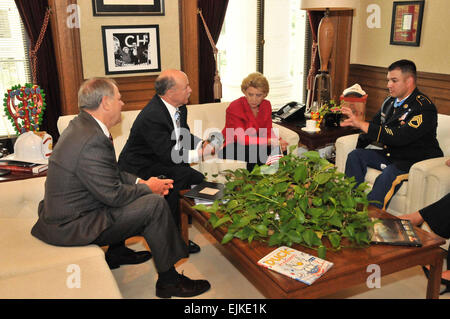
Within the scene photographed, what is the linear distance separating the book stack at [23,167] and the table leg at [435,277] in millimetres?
2527

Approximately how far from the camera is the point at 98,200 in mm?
2396

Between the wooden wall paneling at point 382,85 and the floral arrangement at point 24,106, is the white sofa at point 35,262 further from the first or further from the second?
the wooden wall paneling at point 382,85

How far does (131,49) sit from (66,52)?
0.62 m

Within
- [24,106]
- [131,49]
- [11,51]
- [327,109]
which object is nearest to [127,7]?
[131,49]

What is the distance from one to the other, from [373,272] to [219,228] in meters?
0.82

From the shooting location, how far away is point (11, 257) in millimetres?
2229

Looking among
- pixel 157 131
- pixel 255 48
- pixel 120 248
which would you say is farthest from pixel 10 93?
pixel 255 48

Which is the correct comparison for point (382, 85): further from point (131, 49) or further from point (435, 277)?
point (435, 277)

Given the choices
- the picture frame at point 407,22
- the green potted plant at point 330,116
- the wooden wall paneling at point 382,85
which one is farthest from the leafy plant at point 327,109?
the picture frame at point 407,22

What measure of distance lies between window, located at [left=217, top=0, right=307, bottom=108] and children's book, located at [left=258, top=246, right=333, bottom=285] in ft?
12.7

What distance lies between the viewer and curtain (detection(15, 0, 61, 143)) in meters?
4.03

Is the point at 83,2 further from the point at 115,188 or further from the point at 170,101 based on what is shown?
the point at 115,188

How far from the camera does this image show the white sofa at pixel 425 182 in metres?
3.04

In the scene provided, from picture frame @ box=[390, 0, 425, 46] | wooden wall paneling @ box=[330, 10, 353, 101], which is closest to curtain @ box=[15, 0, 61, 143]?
wooden wall paneling @ box=[330, 10, 353, 101]
